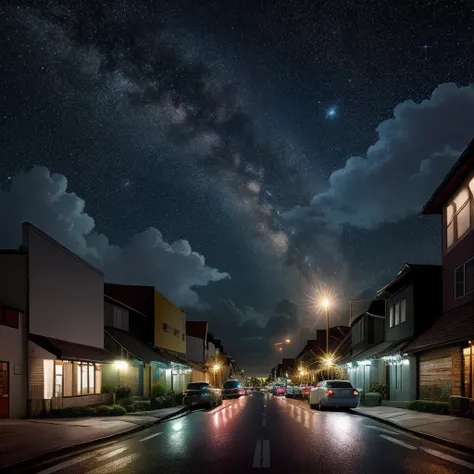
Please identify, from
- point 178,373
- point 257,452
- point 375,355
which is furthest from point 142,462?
point 178,373

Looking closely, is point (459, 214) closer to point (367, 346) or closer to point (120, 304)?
point (367, 346)

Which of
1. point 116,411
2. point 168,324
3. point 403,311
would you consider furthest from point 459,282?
point 168,324

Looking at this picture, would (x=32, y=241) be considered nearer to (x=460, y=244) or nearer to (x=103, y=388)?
(x=103, y=388)

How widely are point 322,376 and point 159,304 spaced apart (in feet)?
119

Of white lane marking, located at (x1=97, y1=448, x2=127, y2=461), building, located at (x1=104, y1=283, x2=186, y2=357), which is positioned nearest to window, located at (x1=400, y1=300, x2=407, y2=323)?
building, located at (x1=104, y1=283, x2=186, y2=357)

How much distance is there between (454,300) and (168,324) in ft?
109

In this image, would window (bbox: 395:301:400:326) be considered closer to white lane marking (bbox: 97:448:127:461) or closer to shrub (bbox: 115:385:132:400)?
shrub (bbox: 115:385:132:400)

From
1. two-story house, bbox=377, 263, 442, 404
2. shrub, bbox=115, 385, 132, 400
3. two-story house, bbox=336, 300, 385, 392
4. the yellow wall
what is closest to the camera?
two-story house, bbox=377, 263, 442, 404

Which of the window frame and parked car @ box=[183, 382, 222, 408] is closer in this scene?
the window frame

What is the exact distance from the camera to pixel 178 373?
199 ft

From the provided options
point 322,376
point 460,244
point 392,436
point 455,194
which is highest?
point 455,194

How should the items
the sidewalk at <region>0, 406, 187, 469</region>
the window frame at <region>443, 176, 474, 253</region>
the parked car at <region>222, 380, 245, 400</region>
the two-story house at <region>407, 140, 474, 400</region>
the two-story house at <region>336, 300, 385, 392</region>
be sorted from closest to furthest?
the sidewalk at <region>0, 406, 187, 469</region>
the two-story house at <region>407, 140, 474, 400</region>
the window frame at <region>443, 176, 474, 253</region>
the two-story house at <region>336, 300, 385, 392</region>
the parked car at <region>222, 380, 245, 400</region>

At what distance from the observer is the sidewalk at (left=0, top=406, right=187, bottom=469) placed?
1377 cm

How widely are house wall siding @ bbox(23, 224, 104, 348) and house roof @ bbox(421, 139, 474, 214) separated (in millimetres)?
17286
